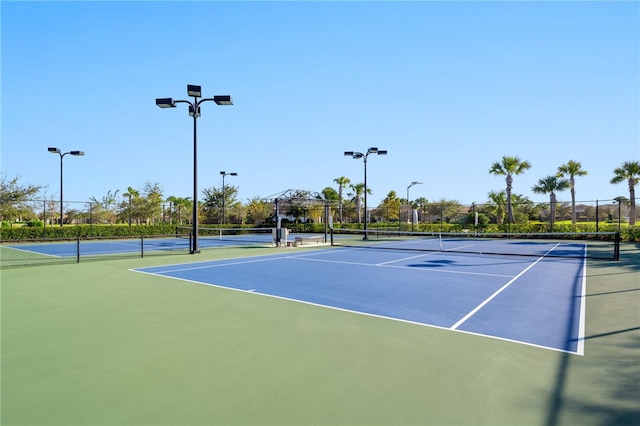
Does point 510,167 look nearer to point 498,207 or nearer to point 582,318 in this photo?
point 498,207

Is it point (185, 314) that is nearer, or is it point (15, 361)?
point (15, 361)

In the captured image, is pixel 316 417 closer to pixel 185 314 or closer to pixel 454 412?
pixel 454 412

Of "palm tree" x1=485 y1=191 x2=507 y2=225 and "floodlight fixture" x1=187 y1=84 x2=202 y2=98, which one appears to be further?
"palm tree" x1=485 y1=191 x2=507 y2=225

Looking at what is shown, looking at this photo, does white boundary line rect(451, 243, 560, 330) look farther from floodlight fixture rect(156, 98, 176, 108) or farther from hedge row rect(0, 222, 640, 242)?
hedge row rect(0, 222, 640, 242)

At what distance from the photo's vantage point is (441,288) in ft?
26.9

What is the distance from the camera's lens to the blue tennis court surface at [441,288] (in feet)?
18.0

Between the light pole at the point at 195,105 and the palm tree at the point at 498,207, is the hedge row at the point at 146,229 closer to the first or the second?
the palm tree at the point at 498,207

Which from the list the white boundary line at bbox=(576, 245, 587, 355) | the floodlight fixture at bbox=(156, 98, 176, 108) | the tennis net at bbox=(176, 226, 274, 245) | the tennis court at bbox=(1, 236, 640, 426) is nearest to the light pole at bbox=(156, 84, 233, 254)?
the floodlight fixture at bbox=(156, 98, 176, 108)

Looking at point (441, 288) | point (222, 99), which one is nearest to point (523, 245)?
point (441, 288)

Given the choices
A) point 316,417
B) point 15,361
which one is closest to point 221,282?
point 15,361

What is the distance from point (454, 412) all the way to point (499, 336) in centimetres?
231

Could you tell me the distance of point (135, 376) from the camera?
3.67 m

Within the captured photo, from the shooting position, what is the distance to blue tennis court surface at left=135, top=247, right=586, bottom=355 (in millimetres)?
5477

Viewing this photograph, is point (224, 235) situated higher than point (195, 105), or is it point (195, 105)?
point (195, 105)
